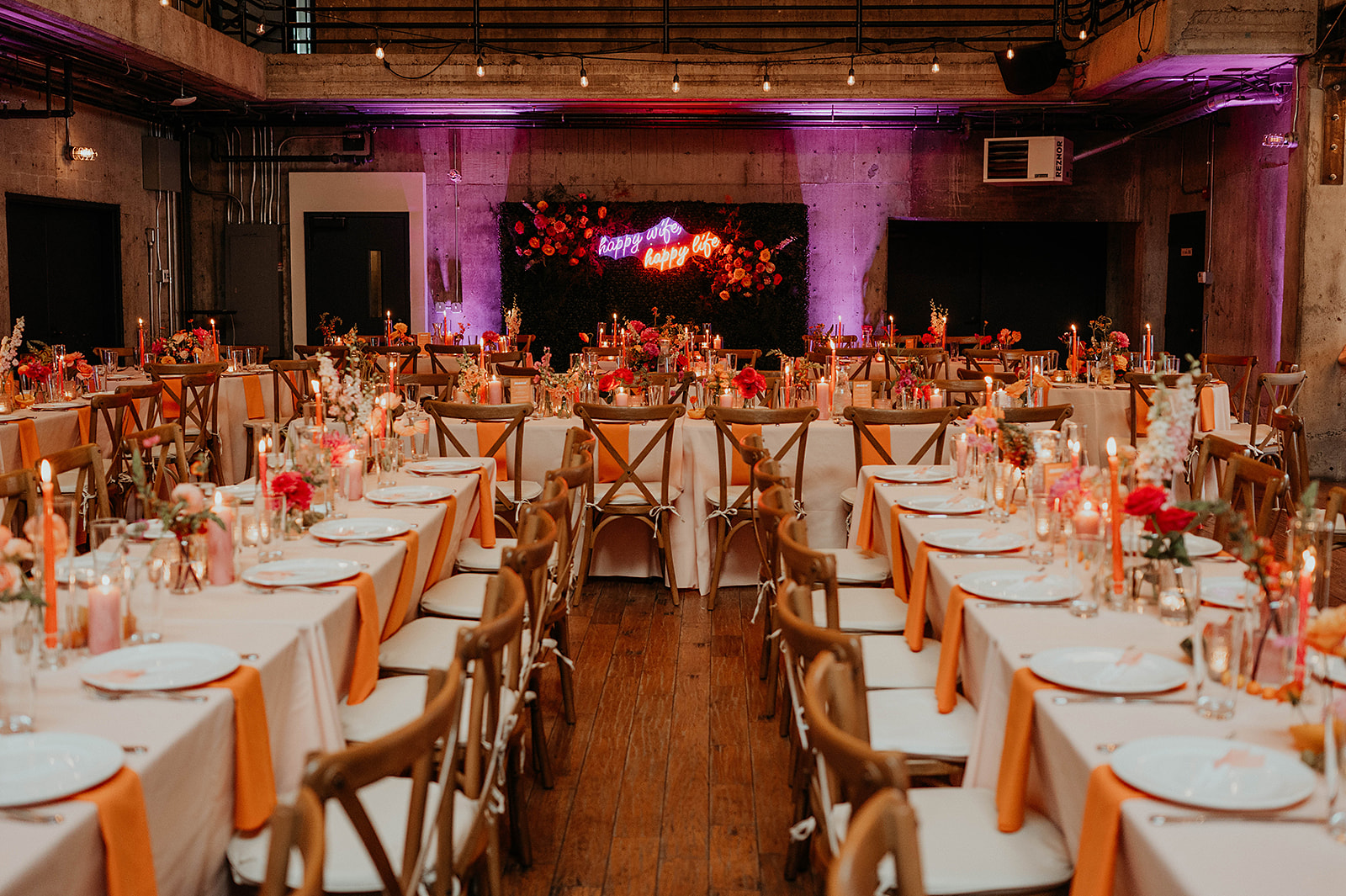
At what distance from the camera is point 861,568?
4.23m

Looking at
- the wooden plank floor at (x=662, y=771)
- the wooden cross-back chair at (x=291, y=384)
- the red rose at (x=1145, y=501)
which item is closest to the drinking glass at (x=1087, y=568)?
the red rose at (x=1145, y=501)

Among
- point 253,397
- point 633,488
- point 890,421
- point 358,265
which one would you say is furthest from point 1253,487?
point 358,265

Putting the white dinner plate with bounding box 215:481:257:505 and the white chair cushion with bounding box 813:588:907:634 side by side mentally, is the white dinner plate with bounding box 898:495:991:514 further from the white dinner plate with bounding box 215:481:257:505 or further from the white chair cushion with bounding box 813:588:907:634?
the white dinner plate with bounding box 215:481:257:505

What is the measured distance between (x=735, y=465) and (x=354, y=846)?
3.91 metres

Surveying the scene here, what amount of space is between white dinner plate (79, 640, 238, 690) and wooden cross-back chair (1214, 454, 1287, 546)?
8.15 feet

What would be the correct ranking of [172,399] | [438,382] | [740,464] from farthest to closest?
[172,399] → [438,382] → [740,464]

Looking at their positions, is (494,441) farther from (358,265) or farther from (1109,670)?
(358,265)

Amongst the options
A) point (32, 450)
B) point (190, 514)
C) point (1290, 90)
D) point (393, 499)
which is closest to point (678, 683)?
point (393, 499)

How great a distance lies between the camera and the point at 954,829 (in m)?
2.14

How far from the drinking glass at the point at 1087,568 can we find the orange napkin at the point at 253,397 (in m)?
6.88

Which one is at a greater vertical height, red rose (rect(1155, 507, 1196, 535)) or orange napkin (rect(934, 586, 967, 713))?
red rose (rect(1155, 507, 1196, 535))

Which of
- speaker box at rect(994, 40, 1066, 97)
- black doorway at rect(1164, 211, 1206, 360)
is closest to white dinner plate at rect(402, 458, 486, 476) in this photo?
speaker box at rect(994, 40, 1066, 97)

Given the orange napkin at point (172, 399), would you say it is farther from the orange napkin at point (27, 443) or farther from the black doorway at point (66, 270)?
the black doorway at point (66, 270)

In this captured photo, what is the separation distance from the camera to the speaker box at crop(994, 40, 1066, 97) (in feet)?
34.9
